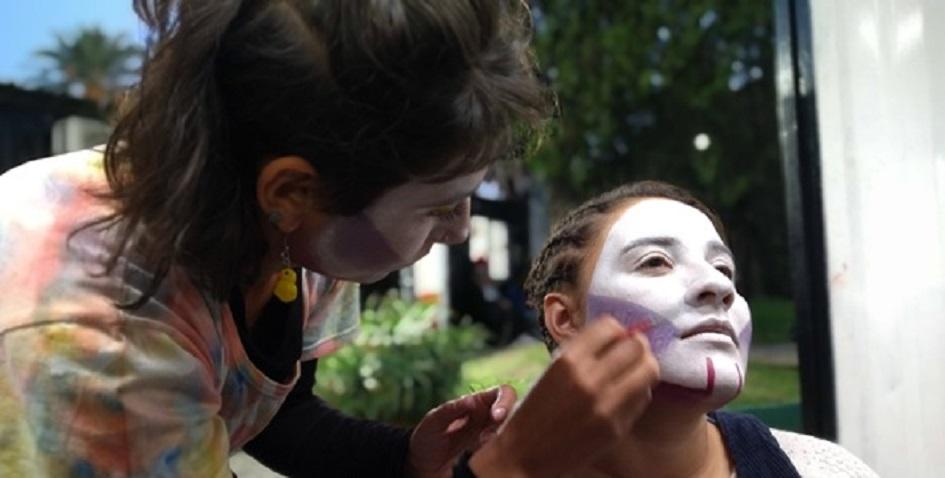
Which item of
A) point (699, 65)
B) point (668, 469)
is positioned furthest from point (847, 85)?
point (699, 65)

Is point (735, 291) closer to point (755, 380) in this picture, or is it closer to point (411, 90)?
point (411, 90)

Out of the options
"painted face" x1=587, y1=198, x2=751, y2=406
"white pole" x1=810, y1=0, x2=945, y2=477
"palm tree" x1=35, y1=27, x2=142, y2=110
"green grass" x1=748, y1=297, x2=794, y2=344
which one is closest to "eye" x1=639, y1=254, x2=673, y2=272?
"painted face" x1=587, y1=198, x2=751, y2=406

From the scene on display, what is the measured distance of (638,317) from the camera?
1.07 meters

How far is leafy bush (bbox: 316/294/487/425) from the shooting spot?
12.6 feet

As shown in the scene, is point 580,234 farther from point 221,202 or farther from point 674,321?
point 221,202

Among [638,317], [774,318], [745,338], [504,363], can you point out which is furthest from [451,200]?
[504,363]

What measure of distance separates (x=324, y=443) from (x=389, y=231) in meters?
0.49

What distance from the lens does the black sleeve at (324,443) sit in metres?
1.23

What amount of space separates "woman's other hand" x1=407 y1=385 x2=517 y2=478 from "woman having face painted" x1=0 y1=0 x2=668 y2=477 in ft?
0.97

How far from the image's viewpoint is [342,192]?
0.83 metres

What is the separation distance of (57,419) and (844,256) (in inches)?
54.6

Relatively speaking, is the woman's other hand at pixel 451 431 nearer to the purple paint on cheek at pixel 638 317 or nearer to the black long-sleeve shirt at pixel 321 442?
the black long-sleeve shirt at pixel 321 442

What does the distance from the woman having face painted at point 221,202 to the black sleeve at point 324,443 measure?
0.38m

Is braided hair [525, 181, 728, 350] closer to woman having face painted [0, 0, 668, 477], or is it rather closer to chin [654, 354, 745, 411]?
chin [654, 354, 745, 411]
